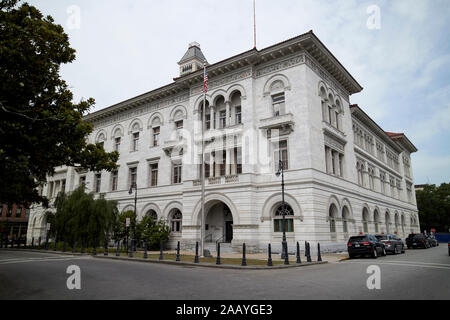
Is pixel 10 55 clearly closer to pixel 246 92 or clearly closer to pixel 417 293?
pixel 417 293

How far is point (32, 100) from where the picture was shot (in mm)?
10914

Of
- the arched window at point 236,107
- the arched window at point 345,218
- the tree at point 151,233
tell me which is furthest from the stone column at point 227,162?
the arched window at point 345,218

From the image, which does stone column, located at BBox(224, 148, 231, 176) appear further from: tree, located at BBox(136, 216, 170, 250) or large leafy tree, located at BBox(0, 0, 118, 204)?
large leafy tree, located at BBox(0, 0, 118, 204)

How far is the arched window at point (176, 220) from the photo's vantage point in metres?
31.3

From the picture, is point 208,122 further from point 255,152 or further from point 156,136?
point 156,136

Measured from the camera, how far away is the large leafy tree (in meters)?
9.62

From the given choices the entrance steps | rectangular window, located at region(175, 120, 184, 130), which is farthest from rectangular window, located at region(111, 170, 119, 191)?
the entrance steps

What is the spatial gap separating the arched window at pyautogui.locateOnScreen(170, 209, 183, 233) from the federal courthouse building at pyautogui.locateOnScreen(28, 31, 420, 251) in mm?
118

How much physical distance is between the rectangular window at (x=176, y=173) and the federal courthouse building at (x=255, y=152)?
0.13 meters

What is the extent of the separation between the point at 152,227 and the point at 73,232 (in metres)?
6.63

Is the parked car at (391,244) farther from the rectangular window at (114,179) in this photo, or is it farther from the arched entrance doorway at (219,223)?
the rectangular window at (114,179)

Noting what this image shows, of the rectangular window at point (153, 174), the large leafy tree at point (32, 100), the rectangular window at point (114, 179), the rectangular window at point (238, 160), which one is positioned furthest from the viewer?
the rectangular window at point (114, 179)

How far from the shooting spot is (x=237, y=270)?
47.9ft
